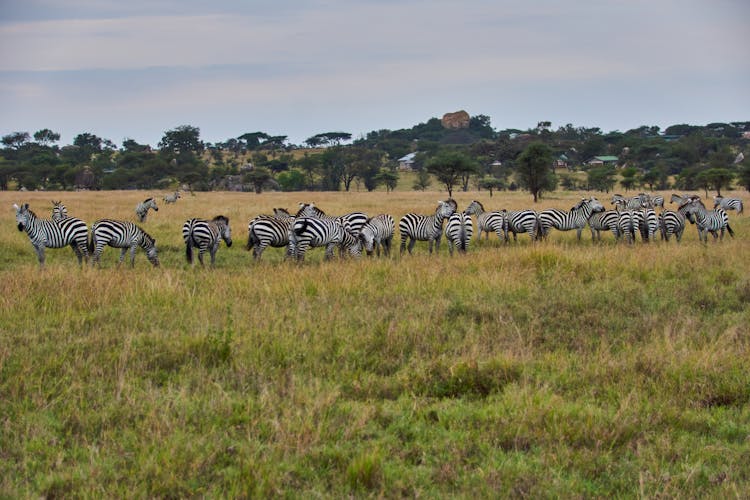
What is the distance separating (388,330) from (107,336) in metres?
3.07

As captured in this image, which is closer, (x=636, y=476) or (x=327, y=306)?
(x=636, y=476)

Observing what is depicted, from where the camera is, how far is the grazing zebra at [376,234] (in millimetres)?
15039

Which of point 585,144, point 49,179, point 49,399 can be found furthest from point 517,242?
point 585,144

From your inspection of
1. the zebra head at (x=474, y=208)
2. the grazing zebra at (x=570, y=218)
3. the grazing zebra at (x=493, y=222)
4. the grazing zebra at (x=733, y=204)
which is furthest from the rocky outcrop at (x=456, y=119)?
the grazing zebra at (x=493, y=222)

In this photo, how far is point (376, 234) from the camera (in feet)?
51.1

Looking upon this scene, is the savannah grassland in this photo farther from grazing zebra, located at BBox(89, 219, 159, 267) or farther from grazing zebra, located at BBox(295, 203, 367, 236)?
grazing zebra, located at BBox(295, 203, 367, 236)

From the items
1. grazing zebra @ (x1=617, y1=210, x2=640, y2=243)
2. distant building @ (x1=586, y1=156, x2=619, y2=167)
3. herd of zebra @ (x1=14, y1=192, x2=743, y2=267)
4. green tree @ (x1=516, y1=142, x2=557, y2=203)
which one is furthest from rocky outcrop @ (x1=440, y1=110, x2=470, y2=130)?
grazing zebra @ (x1=617, y1=210, x2=640, y2=243)

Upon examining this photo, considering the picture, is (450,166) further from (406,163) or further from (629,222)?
(406,163)

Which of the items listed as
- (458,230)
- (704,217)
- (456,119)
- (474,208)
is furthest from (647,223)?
(456,119)

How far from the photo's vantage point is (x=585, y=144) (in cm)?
8744

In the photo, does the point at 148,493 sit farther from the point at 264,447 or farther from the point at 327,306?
the point at 327,306

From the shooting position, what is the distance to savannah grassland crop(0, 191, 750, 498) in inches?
167

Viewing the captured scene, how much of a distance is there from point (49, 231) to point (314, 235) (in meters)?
5.81

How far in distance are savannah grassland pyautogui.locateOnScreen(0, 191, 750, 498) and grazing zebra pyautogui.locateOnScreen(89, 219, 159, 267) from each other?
3.83m
